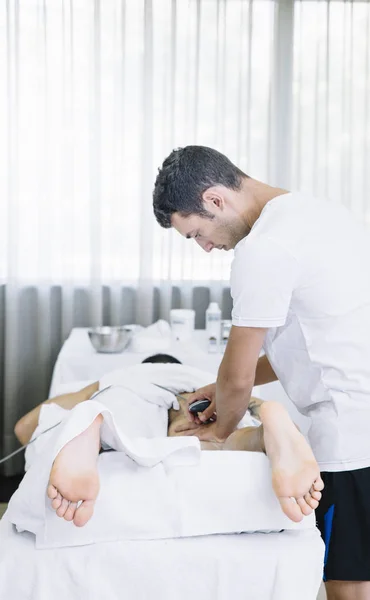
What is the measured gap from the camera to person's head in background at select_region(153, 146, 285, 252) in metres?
1.40

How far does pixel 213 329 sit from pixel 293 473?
1666 millimetres

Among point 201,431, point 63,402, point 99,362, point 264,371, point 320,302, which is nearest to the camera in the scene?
point 320,302

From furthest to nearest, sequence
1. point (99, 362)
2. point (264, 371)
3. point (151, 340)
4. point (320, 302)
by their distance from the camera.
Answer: point (151, 340)
point (99, 362)
point (264, 371)
point (320, 302)

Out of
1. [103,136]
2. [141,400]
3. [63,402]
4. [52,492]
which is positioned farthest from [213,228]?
[103,136]

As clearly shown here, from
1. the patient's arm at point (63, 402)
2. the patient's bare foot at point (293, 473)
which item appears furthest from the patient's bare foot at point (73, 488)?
the patient's arm at point (63, 402)

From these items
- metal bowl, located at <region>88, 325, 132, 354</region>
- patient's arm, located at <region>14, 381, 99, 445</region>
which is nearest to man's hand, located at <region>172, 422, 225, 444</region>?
patient's arm, located at <region>14, 381, 99, 445</region>

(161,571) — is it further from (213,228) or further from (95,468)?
(213,228)

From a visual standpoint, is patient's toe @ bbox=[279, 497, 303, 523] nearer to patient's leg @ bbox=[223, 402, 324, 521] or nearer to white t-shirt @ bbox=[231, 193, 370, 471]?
patient's leg @ bbox=[223, 402, 324, 521]

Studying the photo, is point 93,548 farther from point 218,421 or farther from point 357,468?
point 357,468

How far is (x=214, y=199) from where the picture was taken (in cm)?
141

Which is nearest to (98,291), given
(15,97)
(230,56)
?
(15,97)

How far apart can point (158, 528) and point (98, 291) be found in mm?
2129

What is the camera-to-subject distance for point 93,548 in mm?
1085

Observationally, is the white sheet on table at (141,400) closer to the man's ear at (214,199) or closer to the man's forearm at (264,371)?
the man's forearm at (264,371)
